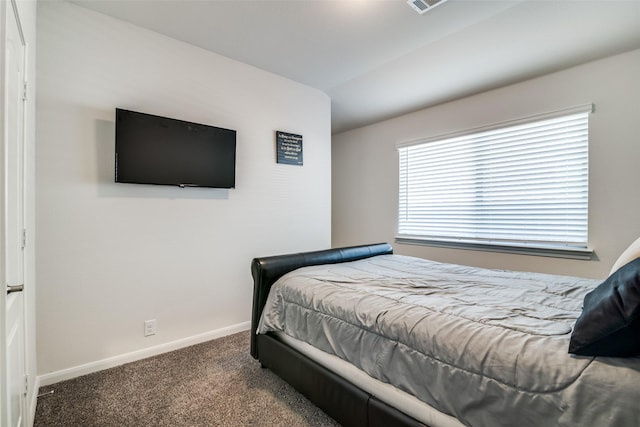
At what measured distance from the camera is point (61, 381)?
200 centimetres

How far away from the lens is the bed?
2.77 ft

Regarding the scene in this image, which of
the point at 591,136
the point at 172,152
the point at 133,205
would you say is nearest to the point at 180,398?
the point at 133,205

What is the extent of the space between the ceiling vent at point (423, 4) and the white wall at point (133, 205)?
1617 mm

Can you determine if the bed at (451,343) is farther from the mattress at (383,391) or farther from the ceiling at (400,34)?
the ceiling at (400,34)

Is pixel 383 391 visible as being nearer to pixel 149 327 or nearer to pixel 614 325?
pixel 614 325

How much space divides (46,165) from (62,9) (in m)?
1.12

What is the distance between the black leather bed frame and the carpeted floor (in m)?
0.12

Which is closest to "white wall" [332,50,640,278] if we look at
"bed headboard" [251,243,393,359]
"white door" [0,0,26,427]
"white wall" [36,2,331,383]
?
"white wall" [36,2,331,383]

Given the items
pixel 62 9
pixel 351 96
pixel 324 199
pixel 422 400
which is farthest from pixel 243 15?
pixel 422 400

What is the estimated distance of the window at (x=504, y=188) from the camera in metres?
2.80

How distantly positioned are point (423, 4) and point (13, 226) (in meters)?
2.63

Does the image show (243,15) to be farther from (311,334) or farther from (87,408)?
(87,408)

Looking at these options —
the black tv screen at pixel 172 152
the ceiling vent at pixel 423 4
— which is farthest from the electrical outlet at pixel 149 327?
the ceiling vent at pixel 423 4

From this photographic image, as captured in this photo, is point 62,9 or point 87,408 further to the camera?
point 62,9
